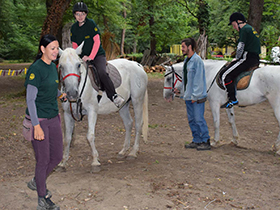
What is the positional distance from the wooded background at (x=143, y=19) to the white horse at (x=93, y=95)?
6.60 metres

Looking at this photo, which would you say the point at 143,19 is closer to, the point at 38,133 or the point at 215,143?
the point at 215,143

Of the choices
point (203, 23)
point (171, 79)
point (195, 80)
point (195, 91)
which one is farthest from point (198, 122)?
point (203, 23)

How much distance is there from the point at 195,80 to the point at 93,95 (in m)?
2.44

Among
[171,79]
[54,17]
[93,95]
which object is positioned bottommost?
[93,95]

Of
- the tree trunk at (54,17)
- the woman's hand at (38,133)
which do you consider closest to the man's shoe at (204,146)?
the woman's hand at (38,133)

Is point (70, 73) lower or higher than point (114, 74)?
higher

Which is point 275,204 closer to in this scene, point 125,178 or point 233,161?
point 233,161

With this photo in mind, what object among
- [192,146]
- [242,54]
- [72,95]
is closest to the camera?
[72,95]

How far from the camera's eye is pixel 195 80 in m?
6.78

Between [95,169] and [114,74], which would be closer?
[95,169]

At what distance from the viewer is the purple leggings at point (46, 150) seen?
3789 millimetres

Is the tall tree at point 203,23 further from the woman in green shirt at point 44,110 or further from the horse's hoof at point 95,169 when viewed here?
the woman in green shirt at point 44,110

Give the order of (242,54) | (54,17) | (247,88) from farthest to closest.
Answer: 1. (54,17)
2. (247,88)
3. (242,54)

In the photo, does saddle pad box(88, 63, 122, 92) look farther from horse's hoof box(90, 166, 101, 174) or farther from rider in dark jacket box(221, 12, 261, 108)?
rider in dark jacket box(221, 12, 261, 108)
